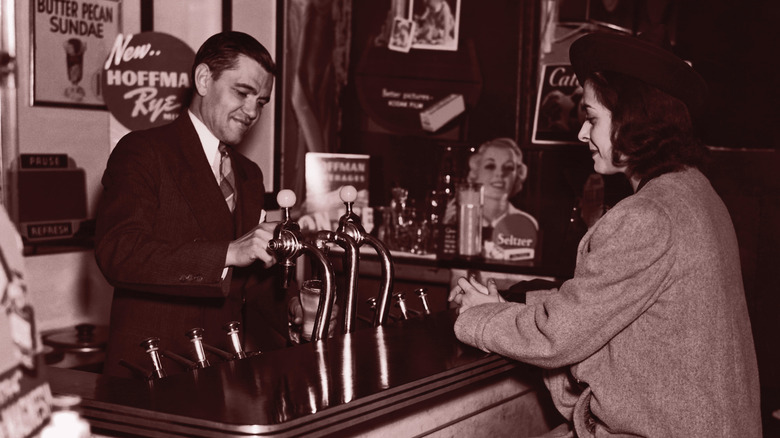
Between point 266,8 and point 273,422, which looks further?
point 266,8

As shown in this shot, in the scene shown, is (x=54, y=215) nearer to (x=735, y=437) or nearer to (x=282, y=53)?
(x=282, y=53)

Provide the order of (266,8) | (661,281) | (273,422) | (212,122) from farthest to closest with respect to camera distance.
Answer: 1. (266,8)
2. (212,122)
3. (661,281)
4. (273,422)

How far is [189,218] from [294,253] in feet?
2.15

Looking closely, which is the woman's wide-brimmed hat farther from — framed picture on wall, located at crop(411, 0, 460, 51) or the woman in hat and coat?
framed picture on wall, located at crop(411, 0, 460, 51)

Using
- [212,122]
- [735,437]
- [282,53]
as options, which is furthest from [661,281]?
[282,53]

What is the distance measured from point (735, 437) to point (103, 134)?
2.86m

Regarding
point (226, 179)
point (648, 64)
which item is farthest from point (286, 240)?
point (648, 64)

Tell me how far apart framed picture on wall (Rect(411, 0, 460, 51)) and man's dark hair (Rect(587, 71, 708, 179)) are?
2582mm

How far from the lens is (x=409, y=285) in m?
4.31

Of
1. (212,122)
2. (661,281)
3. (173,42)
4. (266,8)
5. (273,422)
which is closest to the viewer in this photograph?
(273,422)

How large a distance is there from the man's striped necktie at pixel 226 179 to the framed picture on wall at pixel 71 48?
106cm

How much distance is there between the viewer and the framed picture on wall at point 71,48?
11.4 feet

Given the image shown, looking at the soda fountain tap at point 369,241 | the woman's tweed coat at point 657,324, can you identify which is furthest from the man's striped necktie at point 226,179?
the woman's tweed coat at point 657,324

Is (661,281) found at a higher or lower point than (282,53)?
lower
